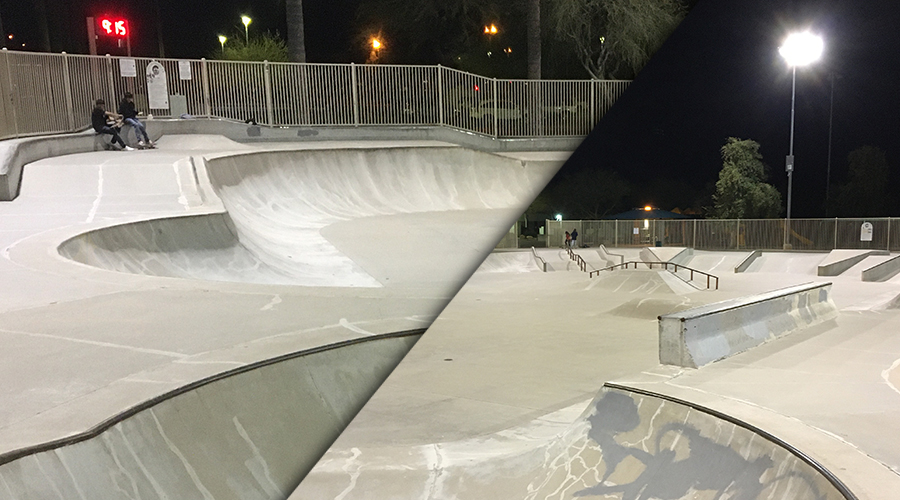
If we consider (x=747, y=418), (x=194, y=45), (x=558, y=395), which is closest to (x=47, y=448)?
(x=747, y=418)

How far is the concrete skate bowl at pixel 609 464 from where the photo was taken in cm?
284

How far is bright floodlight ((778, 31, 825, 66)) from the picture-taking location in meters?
2.31

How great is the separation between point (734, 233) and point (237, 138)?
45.9ft

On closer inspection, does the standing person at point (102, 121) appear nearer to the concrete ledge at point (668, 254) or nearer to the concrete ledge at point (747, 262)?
the concrete ledge at point (668, 254)

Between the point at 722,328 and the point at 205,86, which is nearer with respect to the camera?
the point at 722,328

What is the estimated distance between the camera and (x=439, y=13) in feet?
104

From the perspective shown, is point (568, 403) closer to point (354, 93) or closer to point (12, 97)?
A: point (12, 97)

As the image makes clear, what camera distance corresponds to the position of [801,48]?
257cm

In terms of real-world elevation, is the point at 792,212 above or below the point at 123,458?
above

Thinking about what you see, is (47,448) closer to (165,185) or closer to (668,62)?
(668,62)

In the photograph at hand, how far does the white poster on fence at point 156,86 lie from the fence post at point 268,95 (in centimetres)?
292

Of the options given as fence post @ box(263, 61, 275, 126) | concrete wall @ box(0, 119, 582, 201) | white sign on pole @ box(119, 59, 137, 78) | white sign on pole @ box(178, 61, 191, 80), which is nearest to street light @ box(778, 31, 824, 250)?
concrete wall @ box(0, 119, 582, 201)

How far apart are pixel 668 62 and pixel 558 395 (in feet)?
14.9

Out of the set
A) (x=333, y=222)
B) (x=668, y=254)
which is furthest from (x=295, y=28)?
(x=668, y=254)
